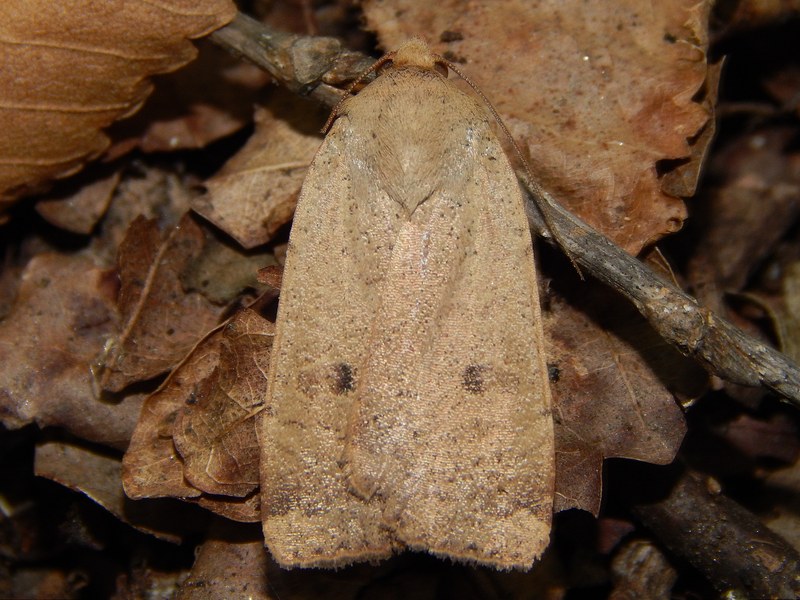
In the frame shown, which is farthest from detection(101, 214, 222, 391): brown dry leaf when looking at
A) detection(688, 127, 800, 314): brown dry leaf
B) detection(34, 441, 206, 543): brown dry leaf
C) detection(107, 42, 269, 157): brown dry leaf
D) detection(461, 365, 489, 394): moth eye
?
detection(688, 127, 800, 314): brown dry leaf

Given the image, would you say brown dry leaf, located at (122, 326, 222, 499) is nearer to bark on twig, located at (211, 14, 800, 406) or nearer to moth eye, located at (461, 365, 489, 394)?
moth eye, located at (461, 365, 489, 394)

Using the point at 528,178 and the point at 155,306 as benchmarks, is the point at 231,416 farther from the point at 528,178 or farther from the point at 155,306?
the point at 528,178

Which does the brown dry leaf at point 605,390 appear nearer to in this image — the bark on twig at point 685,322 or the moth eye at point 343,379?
the bark on twig at point 685,322

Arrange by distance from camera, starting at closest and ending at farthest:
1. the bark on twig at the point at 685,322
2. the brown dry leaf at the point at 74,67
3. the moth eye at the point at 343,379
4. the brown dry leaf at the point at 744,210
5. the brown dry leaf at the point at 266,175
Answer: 1. the bark on twig at the point at 685,322
2. the moth eye at the point at 343,379
3. the brown dry leaf at the point at 74,67
4. the brown dry leaf at the point at 266,175
5. the brown dry leaf at the point at 744,210

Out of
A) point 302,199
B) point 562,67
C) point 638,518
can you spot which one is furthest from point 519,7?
point 638,518

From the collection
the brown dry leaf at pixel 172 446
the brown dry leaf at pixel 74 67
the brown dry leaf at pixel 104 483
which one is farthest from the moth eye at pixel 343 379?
the brown dry leaf at pixel 74 67

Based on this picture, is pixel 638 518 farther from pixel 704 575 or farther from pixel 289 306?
pixel 289 306
